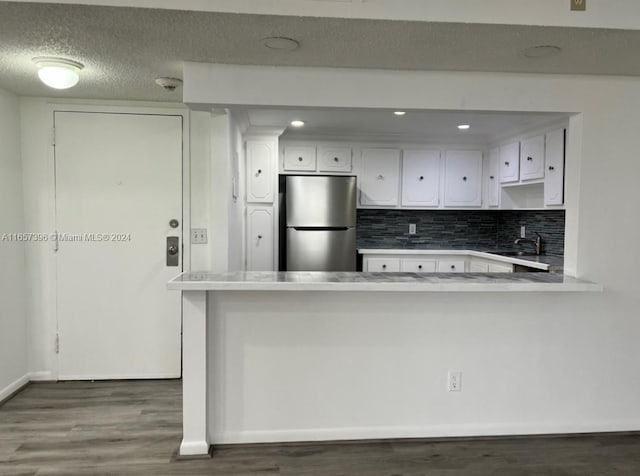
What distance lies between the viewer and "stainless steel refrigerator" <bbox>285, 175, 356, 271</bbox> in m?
4.32

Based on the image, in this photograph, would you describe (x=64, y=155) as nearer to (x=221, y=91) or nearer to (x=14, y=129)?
(x=14, y=129)

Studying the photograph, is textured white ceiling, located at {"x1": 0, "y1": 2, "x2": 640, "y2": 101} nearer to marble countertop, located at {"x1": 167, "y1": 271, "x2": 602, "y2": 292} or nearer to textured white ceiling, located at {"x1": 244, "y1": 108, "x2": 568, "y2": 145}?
marble countertop, located at {"x1": 167, "y1": 271, "x2": 602, "y2": 292}

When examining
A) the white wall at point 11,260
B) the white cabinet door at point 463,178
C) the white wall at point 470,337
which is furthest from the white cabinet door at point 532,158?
the white wall at point 11,260

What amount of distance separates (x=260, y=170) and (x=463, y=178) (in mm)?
2362

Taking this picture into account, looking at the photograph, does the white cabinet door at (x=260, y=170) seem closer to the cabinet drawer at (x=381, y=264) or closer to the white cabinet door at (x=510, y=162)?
the cabinet drawer at (x=381, y=264)

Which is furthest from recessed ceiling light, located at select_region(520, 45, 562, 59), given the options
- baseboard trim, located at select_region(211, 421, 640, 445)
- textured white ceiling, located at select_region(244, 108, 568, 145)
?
baseboard trim, located at select_region(211, 421, 640, 445)

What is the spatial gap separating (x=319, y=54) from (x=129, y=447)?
2.22 m

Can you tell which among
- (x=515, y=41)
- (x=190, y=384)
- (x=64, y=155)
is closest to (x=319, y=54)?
(x=515, y=41)

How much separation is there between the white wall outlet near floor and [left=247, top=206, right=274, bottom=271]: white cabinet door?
102 cm

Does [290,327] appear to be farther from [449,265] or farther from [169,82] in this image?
[449,265]

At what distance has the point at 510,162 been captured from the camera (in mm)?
4457

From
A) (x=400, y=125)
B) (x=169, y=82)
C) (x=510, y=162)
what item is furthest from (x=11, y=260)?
(x=510, y=162)

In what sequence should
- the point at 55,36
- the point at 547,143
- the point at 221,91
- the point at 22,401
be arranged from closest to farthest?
the point at 55,36
the point at 221,91
the point at 22,401
the point at 547,143

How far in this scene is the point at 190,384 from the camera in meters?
2.20
